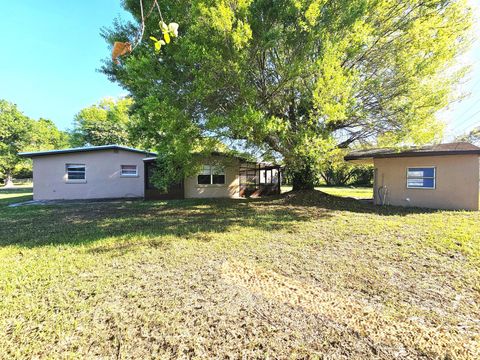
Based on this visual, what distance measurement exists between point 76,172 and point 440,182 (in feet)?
66.2

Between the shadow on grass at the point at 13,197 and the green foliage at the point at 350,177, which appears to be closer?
the shadow on grass at the point at 13,197

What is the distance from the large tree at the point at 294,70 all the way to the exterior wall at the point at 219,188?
678 centimetres

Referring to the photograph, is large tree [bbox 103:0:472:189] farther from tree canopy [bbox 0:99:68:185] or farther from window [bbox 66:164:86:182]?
tree canopy [bbox 0:99:68:185]

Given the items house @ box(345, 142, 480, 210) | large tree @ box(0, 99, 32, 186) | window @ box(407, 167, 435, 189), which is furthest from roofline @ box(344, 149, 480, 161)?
large tree @ box(0, 99, 32, 186)

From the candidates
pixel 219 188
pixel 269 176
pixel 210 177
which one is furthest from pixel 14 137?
pixel 269 176

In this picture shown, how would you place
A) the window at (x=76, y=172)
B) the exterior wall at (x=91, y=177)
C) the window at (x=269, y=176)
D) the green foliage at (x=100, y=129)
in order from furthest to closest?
the green foliage at (x=100, y=129), the window at (x=269, y=176), the window at (x=76, y=172), the exterior wall at (x=91, y=177)

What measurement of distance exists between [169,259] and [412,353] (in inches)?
147

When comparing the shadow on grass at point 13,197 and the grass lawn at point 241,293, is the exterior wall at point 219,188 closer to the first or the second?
the grass lawn at point 241,293

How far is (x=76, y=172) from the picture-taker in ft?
50.1

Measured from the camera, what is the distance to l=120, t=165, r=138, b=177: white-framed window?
16.2 metres

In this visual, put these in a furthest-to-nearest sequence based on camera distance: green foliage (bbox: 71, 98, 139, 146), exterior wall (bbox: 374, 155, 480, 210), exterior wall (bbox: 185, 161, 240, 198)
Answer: green foliage (bbox: 71, 98, 139, 146) < exterior wall (bbox: 185, 161, 240, 198) < exterior wall (bbox: 374, 155, 480, 210)

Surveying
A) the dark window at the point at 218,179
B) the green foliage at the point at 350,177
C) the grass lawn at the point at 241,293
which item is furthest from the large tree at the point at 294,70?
the green foliage at the point at 350,177

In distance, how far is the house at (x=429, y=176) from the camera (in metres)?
9.61

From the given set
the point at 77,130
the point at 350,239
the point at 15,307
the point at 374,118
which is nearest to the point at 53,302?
the point at 15,307
